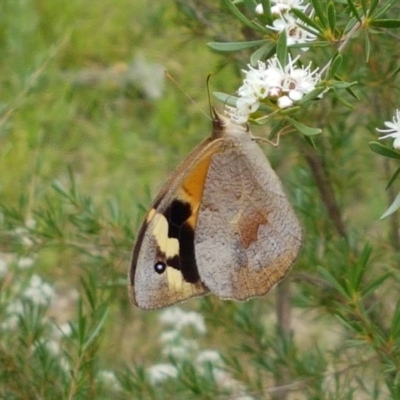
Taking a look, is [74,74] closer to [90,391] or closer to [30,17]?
[30,17]

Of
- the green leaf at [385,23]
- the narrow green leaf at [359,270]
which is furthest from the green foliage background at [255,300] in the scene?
the green leaf at [385,23]

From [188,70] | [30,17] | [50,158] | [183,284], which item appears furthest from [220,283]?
[30,17]

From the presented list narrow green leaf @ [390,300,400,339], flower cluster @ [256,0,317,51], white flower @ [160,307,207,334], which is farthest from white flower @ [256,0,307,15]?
white flower @ [160,307,207,334]

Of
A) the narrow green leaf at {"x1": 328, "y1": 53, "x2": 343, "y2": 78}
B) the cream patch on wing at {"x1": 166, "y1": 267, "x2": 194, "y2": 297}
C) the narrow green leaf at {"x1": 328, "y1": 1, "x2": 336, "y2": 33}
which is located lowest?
the cream patch on wing at {"x1": 166, "y1": 267, "x2": 194, "y2": 297}

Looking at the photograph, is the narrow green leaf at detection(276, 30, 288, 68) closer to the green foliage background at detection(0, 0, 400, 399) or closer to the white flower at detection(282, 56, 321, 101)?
the white flower at detection(282, 56, 321, 101)

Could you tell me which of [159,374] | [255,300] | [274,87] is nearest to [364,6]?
[274,87]
